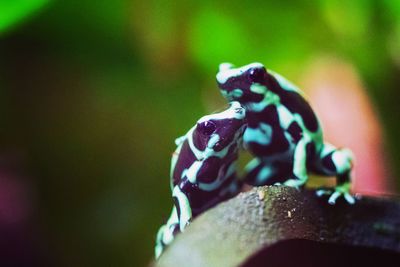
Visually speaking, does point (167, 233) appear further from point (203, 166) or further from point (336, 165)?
point (336, 165)

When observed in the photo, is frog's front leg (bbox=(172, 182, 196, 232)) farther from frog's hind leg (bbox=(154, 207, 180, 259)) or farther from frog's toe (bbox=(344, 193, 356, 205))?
frog's toe (bbox=(344, 193, 356, 205))

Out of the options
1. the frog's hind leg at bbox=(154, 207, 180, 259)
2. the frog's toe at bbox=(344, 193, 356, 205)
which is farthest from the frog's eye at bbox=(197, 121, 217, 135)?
the frog's toe at bbox=(344, 193, 356, 205)

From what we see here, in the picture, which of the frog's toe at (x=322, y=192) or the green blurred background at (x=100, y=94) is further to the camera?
the green blurred background at (x=100, y=94)

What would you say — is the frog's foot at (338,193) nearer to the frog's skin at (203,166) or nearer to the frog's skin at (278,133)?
the frog's skin at (278,133)

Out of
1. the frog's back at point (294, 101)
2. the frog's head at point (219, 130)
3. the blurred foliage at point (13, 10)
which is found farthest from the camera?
the blurred foliage at point (13, 10)

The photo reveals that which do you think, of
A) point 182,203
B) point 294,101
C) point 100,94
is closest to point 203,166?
point 182,203

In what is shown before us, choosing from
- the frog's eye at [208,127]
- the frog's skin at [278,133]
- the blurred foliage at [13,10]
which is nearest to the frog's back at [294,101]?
the frog's skin at [278,133]
